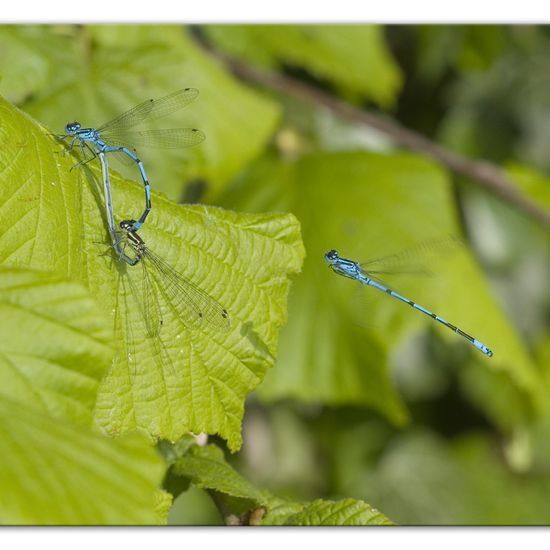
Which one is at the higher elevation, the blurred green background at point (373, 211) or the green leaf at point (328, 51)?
the green leaf at point (328, 51)

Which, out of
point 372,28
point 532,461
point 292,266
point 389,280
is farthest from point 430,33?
point 292,266

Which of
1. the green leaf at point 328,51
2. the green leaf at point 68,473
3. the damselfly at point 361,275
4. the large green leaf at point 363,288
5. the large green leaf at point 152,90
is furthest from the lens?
the green leaf at point 328,51

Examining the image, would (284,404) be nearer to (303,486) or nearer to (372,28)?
(303,486)

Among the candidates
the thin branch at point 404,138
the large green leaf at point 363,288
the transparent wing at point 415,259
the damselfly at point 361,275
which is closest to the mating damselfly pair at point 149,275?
the damselfly at point 361,275

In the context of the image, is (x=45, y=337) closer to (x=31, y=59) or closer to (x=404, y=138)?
(x=31, y=59)

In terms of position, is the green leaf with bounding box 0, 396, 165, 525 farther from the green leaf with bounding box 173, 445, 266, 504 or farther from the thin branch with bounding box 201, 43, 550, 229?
the thin branch with bounding box 201, 43, 550, 229

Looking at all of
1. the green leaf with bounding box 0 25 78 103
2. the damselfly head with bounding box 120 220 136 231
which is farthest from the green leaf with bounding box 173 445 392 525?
the green leaf with bounding box 0 25 78 103

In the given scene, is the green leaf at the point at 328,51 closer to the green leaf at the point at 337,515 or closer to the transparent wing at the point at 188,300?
the transparent wing at the point at 188,300

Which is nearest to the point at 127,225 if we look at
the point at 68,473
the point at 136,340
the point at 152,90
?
the point at 136,340
